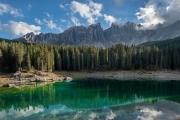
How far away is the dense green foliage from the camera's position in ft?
322

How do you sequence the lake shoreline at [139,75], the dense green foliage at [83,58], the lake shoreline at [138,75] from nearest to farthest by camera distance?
1. the lake shoreline at [138,75]
2. the lake shoreline at [139,75]
3. the dense green foliage at [83,58]

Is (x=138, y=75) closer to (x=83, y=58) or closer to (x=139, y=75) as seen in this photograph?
(x=139, y=75)

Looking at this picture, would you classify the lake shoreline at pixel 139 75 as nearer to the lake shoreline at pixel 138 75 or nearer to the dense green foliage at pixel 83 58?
the lake shoreline at pixel 138 75

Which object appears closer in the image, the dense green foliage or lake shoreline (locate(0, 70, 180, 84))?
lake shoreline (locate(0, 70, 180, 84))

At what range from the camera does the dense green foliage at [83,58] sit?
98188 millimetres

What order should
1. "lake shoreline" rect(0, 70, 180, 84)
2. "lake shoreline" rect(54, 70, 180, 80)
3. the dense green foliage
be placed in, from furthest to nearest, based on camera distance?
the dense green foliage
"lake shoreline" rect(54, 70, 180, 80)
"lake shoreline" rect(0, 70, 180, 84)

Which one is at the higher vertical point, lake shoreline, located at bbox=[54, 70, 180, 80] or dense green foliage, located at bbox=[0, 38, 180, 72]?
dense green foliage, located at bbox=[0, 38, 180, 72]

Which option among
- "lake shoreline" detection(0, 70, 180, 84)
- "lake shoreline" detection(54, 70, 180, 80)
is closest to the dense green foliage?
"lake shoreline" detection(0, 70, 180, 84)

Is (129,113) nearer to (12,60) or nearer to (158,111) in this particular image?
Answer: (158,111)

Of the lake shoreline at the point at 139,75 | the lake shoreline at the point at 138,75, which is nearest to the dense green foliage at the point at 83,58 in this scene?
the lake shoreline at the point at 138,75

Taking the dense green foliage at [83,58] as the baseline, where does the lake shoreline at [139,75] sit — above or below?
below

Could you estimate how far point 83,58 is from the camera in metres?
127

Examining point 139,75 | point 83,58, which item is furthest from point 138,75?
point 83,58

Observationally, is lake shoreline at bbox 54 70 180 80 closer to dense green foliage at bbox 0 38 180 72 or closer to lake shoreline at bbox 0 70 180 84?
lake shoreline at bbox 0 70 180 84
